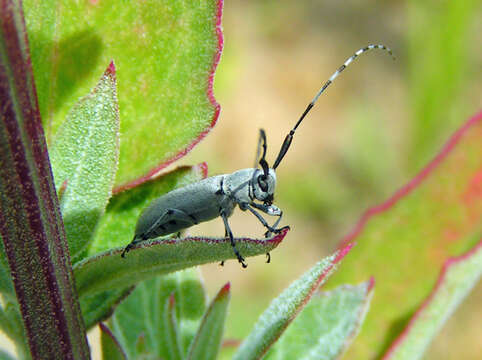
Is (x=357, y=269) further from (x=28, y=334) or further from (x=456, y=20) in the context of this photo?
(x=456, y=20)

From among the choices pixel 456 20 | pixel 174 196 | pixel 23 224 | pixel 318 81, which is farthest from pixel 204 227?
pixel 23 224

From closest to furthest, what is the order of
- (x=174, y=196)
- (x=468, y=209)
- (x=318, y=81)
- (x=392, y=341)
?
(x=174, y=196), (x=392, y=341), (x=468, y=209), (x=318, y=81)

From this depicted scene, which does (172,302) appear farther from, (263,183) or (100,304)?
(263,183)

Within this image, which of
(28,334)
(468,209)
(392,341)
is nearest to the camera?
(28,334)

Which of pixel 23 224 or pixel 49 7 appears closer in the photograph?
pixel 23 224

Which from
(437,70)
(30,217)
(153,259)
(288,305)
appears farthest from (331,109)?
(30,217)
